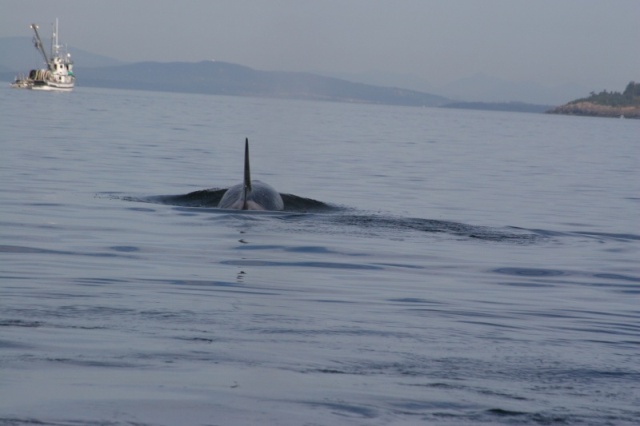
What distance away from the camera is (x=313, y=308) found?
913 centimetres

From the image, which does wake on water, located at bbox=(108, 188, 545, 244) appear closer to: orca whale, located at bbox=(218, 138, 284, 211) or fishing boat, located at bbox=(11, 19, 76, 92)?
orca whale, located at bbox=(218, 138, 284, 211)

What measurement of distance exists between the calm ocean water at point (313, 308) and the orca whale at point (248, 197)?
43cm

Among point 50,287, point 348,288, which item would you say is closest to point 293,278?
point 348,288

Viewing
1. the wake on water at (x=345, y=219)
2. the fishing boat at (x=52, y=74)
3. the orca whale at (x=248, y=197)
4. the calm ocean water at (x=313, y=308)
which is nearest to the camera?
the calm ocean water at (x=313, y=308)

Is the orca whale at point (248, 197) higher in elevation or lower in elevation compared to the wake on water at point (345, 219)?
higher

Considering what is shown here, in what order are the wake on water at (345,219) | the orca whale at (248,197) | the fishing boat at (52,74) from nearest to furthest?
the wake on water at (345,219) → the orca whale at (248,197) → the fishing boat at (52,74)

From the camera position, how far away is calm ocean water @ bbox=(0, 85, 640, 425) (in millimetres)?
5754

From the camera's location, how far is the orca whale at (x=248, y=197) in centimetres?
1767

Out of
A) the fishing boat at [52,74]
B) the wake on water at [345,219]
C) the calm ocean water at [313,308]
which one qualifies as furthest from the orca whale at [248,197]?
the fishing boat at [52,74]

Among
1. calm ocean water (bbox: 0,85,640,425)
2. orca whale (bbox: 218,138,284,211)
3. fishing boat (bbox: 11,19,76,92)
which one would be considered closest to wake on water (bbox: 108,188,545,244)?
calm ocean water (bbox: 0,85,640,425)

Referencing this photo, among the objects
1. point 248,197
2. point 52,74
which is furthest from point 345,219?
point 52,74

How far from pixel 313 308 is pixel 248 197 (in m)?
8.84

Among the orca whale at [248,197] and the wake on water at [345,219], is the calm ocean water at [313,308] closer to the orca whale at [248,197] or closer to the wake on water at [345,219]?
the wake on water at [345,219]

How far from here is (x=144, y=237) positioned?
13.8 metres
